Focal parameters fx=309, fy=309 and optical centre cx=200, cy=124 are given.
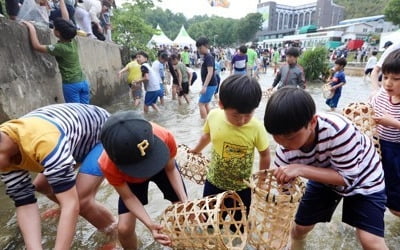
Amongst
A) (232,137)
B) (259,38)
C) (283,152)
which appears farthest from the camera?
(259,38)

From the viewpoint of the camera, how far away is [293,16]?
96.2m

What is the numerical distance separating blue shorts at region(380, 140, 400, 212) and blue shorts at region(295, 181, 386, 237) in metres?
0.56

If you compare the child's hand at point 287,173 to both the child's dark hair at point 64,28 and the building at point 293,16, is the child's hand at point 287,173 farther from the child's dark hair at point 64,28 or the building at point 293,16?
the building at point 293,16

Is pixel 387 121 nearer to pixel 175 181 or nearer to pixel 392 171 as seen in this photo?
pixel 392 171

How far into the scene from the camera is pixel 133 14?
1330 centimetres

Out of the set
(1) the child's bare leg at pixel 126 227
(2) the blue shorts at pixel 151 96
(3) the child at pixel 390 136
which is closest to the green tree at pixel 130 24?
(2) the blue shorts at pixel 151 96

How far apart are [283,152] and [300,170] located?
0.29 meters

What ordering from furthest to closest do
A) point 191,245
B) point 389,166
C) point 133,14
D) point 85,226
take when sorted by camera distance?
point 133,14
point 85,226
point 389,166
point 191,245

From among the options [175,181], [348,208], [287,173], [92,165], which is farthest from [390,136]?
[92,165]

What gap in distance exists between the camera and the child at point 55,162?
63.2 inches

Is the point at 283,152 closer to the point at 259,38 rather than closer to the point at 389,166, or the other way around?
the point at 389,166

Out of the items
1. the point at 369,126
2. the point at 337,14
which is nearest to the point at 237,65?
the point at 369,126

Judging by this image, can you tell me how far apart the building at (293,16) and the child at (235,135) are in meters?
84.8

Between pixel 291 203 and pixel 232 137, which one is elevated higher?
pixel 232 137
